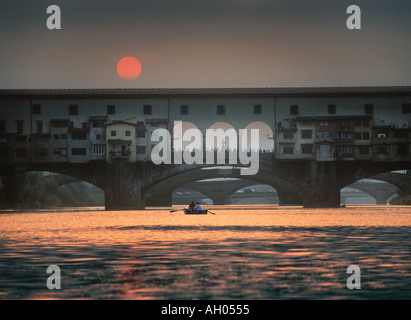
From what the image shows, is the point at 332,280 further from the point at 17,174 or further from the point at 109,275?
the point at 17,174

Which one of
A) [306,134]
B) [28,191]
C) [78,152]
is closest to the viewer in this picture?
[306,134]

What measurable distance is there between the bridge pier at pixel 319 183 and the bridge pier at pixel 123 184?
1521 centimetres

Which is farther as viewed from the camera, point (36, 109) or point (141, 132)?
point (36, 109)

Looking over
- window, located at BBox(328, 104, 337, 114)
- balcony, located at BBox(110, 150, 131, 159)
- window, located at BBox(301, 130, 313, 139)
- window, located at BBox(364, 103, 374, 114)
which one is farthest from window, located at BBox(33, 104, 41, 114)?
window, located at BBox(364, 103, 374, 114)

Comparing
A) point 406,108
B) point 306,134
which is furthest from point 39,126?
point 406,108

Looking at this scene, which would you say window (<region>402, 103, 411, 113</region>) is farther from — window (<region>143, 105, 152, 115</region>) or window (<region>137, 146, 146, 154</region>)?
window (<region>137, 146, 146, 154</region>)

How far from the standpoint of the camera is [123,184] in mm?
63469

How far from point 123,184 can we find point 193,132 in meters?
7.91

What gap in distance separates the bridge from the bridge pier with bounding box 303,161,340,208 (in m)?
0.09

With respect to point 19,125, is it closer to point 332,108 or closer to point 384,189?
point 332,108

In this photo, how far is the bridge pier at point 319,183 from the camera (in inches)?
2505

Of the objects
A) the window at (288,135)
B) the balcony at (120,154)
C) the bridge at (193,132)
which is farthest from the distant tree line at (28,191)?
the window at (288,135)

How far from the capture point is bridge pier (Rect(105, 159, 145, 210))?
6334cm
